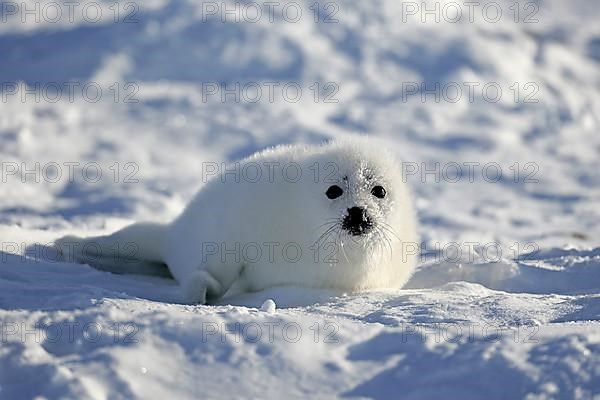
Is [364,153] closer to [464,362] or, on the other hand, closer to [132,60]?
[464,362]

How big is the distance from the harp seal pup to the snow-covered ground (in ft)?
0.55

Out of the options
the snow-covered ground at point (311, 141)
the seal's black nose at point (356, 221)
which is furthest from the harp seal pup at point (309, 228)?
Result: the snow-covered ground at point (311, 141)

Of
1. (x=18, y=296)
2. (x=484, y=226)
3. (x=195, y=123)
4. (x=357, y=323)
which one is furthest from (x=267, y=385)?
(x=195, y=123)

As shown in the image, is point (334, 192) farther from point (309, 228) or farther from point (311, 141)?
point (311, 141)

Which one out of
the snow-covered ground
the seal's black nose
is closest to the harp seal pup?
the seal's black nose

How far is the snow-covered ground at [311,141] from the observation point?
2512 millimetres

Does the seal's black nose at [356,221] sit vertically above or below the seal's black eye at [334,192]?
below

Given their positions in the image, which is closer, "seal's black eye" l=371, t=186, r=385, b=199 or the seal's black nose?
the seal's black nose

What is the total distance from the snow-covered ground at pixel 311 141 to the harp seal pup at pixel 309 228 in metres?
0.17

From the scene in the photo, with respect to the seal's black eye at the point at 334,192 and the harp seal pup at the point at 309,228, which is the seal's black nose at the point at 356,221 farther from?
the seal's black eye at the point at 334,192

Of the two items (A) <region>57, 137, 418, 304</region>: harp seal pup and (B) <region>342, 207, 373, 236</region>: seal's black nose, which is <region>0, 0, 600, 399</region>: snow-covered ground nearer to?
(A) <region>57, 137, 418, 304</region>: harp seal pup

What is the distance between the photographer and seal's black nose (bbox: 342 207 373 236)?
3879 millimetres

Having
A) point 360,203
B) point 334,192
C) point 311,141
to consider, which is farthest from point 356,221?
point 311,141

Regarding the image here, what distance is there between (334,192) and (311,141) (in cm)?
695
